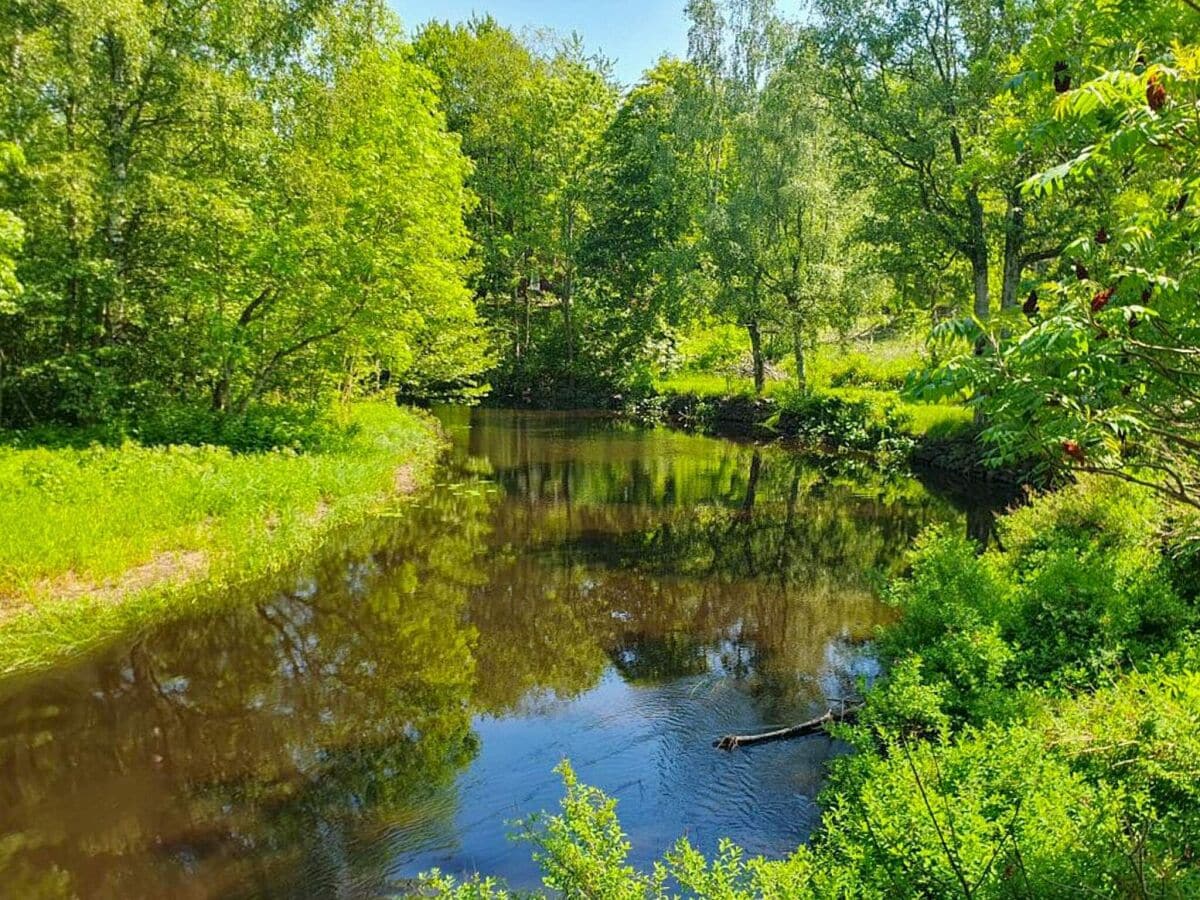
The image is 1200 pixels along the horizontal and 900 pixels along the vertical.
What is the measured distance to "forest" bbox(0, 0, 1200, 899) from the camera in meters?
4.51

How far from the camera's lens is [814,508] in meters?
19.4

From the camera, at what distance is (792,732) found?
27.2 ft

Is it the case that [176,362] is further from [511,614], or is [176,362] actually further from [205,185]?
[511,614]

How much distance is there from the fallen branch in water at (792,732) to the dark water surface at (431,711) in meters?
0.15

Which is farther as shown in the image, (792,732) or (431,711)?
(431,711)

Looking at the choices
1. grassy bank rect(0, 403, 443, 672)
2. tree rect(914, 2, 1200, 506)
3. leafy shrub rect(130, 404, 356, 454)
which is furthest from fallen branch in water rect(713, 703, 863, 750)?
leafy shrub rect(130, 404, 356, 454)

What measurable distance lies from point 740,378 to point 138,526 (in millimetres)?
29792

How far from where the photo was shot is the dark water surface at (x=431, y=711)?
21.7 ft

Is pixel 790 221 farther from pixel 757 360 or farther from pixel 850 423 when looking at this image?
pixel 850 423

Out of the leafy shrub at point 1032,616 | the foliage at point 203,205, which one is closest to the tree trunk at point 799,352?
the foliage at point 203,205

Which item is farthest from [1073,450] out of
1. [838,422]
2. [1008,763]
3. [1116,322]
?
[838,422]

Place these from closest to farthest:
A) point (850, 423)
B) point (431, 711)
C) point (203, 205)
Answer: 1. point (431, 711)
2. point (203, 205)
3. point (850, 423)

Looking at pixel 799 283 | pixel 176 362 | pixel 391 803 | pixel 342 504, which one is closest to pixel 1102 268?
pixel 391 803

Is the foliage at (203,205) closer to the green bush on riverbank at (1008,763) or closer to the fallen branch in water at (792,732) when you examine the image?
the fallen branch in water at (792,732)
